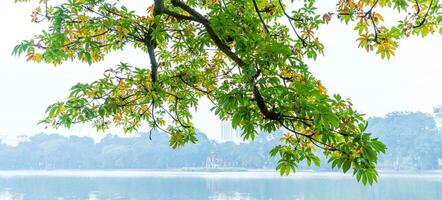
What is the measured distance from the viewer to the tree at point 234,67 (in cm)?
171

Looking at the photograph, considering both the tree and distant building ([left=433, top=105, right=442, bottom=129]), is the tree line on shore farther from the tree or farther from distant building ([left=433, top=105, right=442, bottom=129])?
the tree

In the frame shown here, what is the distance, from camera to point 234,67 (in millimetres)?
2279

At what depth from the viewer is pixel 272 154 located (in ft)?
6.43

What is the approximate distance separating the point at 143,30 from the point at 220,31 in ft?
1.80

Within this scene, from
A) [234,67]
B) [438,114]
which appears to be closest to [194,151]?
[438,114]

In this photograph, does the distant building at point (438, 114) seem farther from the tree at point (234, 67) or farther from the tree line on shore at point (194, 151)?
the tree at point (234, 67)

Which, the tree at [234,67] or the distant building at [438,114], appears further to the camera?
the distant building at [438,114]

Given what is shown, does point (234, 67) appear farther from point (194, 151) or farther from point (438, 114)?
point (438, 114)

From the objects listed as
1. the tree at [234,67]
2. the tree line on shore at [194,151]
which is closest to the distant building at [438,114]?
the tree line on shore at [194,151]

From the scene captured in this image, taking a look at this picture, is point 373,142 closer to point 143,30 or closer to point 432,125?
point 143,30

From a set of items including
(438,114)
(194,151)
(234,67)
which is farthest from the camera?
(438,114)

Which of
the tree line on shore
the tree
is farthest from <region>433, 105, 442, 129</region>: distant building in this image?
the tree

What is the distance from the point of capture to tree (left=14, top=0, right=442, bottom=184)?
171 cm

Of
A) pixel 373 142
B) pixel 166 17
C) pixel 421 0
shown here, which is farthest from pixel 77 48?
pixel 421 0
